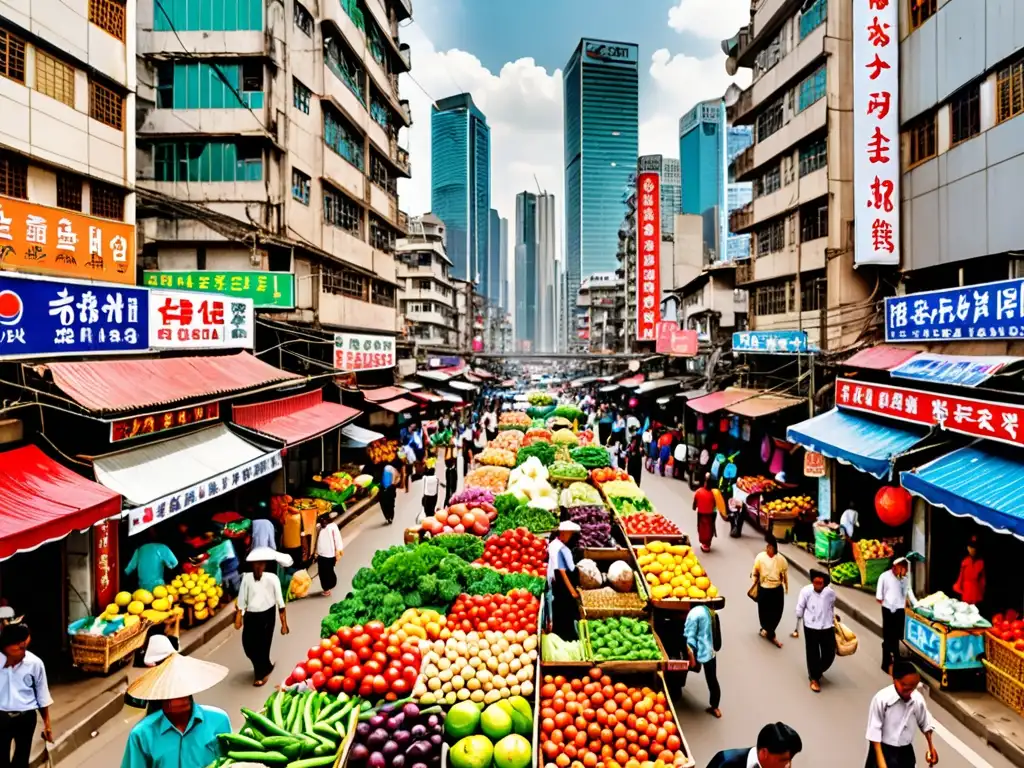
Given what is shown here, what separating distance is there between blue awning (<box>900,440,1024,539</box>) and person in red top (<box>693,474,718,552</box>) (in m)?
4.85

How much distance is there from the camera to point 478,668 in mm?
6207

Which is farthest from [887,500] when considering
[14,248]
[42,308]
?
[14,248]

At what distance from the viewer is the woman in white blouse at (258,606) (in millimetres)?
7664

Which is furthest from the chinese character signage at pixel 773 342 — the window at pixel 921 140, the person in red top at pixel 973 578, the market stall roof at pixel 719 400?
the person in red top at pixel 973 578

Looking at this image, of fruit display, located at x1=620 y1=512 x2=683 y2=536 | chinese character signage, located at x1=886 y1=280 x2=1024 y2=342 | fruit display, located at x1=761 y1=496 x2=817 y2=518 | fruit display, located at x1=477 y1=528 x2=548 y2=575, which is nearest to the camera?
chinese character signage, located at x1=886 y1=280 x2=1024 y2=342

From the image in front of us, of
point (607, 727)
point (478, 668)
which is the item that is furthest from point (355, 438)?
point (607, 727)

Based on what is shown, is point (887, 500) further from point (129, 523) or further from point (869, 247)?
point (129, 523)

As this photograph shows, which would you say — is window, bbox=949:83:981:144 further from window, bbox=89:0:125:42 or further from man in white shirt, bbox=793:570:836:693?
window, bbox=89:0:125:42

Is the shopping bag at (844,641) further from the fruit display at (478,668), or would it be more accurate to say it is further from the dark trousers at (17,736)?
the dark trousers at (17,736)

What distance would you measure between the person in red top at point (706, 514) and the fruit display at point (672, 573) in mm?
3851

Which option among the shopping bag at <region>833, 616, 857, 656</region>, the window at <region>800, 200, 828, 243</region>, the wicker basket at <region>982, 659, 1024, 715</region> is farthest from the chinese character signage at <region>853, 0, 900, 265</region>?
the shopping bag at <region>833, 616, 857, 656</region>

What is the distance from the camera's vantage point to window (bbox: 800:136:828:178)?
19.1 metres

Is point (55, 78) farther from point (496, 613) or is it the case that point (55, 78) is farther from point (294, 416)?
point (496, 613)

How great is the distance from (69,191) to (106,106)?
7.48 ft
